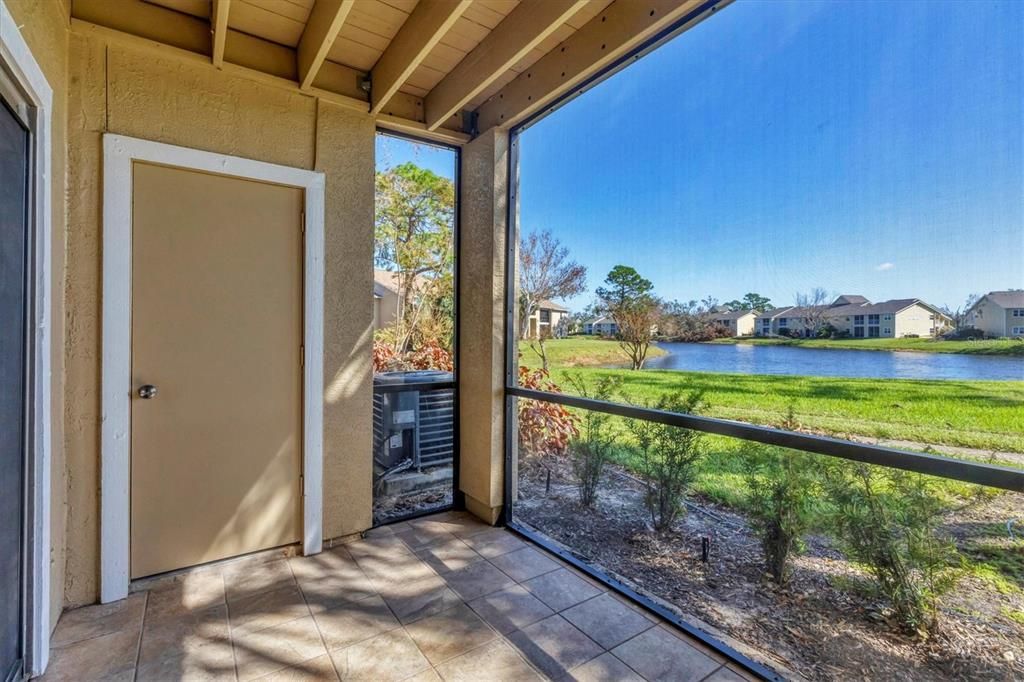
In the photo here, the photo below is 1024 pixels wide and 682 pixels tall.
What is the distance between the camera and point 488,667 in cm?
176

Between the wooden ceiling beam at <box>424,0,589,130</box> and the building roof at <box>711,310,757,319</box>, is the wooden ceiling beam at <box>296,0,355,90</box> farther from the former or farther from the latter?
the building roof at <box>711,310,757,319</box>

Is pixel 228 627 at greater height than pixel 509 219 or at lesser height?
lesser

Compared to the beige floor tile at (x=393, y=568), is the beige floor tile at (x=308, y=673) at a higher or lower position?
lower

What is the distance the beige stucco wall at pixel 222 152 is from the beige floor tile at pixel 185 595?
0.89 ft

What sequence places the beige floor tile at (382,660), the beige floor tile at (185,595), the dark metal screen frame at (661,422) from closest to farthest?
the dark metal screen frame at (661,422) → the beige floor tile at (382,660) → the beige floor tile at (185,595)

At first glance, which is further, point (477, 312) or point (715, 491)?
point (477, 312)

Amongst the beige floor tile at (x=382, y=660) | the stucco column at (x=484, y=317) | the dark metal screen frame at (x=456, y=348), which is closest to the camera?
the beige floor tile at (x=382, y=660)

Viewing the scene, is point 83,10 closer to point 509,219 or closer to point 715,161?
point 509,219

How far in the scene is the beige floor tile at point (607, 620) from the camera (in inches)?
76.5

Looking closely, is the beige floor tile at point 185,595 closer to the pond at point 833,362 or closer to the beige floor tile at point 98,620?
the beige floor tile at point 98,620

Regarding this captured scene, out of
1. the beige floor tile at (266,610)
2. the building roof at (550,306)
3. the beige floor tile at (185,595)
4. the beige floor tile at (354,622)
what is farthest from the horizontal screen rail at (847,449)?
the beige floor tile at (185,595)

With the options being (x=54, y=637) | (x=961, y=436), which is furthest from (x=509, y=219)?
(x=54, y=637)

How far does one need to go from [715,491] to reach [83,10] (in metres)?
3.52

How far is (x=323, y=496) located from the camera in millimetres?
2688
